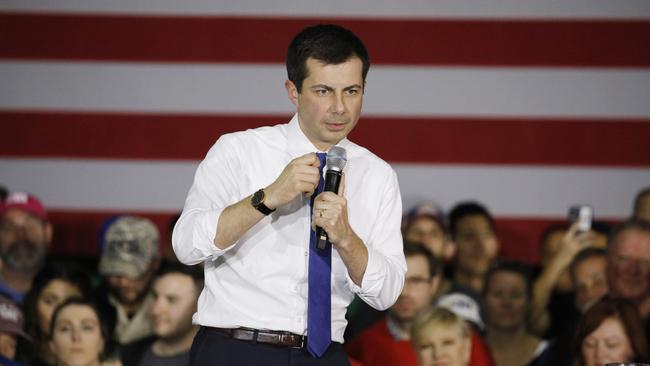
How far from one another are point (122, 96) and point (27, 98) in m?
0.48

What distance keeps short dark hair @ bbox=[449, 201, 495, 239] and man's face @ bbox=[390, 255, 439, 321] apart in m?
0.96

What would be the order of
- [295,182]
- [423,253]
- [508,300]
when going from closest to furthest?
[295,182]
[423,253]
[508,300]

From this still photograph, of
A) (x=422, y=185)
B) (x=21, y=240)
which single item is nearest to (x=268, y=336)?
(x=21, y=240)

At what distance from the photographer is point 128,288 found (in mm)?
4738

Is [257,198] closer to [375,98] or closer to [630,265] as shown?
[630,265]

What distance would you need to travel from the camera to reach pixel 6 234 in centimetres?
511

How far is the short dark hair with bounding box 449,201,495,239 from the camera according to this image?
5.21 metres

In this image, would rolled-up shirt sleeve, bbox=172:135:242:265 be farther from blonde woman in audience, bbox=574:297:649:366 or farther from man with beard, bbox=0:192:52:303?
man with beard, bbox=0:192:52:303

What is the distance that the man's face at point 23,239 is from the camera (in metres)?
4.94

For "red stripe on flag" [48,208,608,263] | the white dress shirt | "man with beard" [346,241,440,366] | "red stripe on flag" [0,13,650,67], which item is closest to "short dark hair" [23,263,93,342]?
"red stripe on flag" [48,208,608,263]

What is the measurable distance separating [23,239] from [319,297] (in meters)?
3.19

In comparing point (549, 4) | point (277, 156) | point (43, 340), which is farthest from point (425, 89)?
point (277, 156)

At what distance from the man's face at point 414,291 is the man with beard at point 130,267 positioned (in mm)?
1037

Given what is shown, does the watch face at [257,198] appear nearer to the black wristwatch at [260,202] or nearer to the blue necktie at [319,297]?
the black wristwatch at [260,202]
